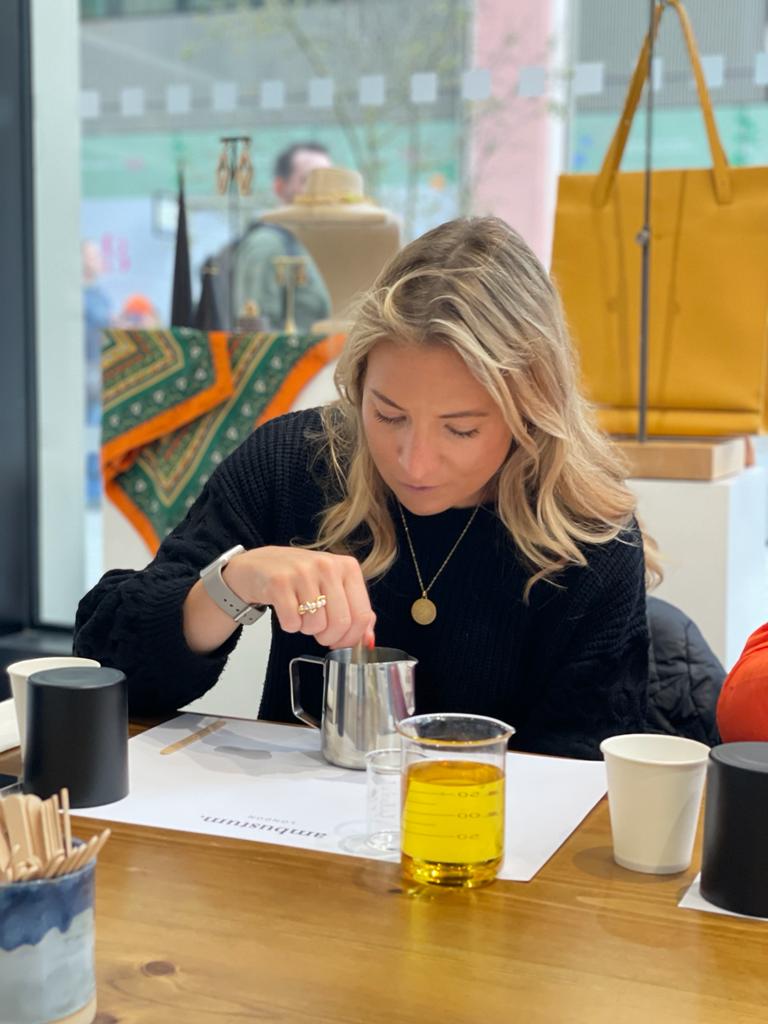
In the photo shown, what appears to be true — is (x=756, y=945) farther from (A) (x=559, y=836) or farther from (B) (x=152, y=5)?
(B) (x=152, y=5)

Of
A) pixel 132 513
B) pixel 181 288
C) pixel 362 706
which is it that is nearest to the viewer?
pixel 362 706

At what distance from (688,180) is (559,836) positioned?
5.33 ft

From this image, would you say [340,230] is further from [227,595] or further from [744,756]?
[744,756]

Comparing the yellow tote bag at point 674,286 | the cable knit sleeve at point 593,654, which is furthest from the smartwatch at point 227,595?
the yellow tote bag at point 674,286

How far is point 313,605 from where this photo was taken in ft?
4.01


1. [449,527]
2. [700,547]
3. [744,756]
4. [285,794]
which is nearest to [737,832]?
[744,756]

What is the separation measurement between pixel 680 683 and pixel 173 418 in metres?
1.57

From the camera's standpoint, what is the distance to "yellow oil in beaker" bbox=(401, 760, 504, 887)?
93cm

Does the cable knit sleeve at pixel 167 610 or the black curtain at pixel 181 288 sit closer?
the cable knit sleeve at pixel 167 610

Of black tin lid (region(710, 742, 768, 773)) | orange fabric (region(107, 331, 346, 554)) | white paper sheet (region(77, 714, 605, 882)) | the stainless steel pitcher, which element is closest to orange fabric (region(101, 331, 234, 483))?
orange fabric (region(107, 331, 346, 554))

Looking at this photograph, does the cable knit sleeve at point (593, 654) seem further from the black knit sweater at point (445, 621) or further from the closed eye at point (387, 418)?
the closed eye at point (387, 418)

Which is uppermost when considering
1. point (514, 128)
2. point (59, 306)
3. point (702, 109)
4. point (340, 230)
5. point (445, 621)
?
point (514, 128)

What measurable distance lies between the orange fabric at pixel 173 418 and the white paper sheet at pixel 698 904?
2.11 m

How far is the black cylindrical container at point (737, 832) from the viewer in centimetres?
88
